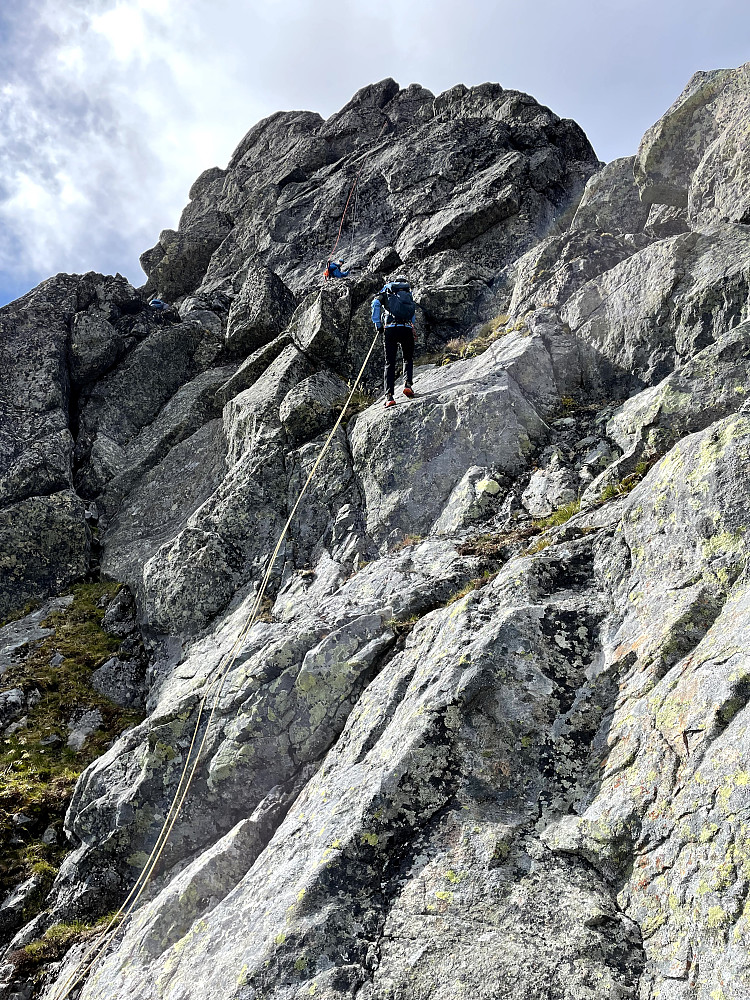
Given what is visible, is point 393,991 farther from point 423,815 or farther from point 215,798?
point 215,798

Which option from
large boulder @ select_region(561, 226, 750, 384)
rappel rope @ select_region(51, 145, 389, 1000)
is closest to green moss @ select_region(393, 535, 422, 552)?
rappel rope @ select_region(51, 145, 389, 1000)

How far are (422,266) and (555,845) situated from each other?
2259cm

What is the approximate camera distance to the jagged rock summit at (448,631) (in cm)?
621

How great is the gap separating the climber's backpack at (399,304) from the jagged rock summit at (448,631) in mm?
1943

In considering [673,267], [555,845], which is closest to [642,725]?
[555,845]

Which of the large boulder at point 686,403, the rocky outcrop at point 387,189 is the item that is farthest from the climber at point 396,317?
the large boulder at point 686,403

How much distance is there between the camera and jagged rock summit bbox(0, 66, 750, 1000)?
621cm

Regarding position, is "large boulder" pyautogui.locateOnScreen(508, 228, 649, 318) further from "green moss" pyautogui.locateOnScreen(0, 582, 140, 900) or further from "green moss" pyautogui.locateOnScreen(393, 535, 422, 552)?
"green moss" pyautogui.locateOnScreen(0, 582, 140, 900)

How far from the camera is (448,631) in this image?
9.30 metres

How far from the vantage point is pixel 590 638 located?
8398mm

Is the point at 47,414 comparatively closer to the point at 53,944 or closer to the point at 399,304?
the point at 399,304

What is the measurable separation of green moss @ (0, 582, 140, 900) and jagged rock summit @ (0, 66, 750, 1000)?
0.19 metres

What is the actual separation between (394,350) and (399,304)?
54.2 inches

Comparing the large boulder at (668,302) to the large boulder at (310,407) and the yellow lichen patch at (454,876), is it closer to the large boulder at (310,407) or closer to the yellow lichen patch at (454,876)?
the large boulder at (310,407)
